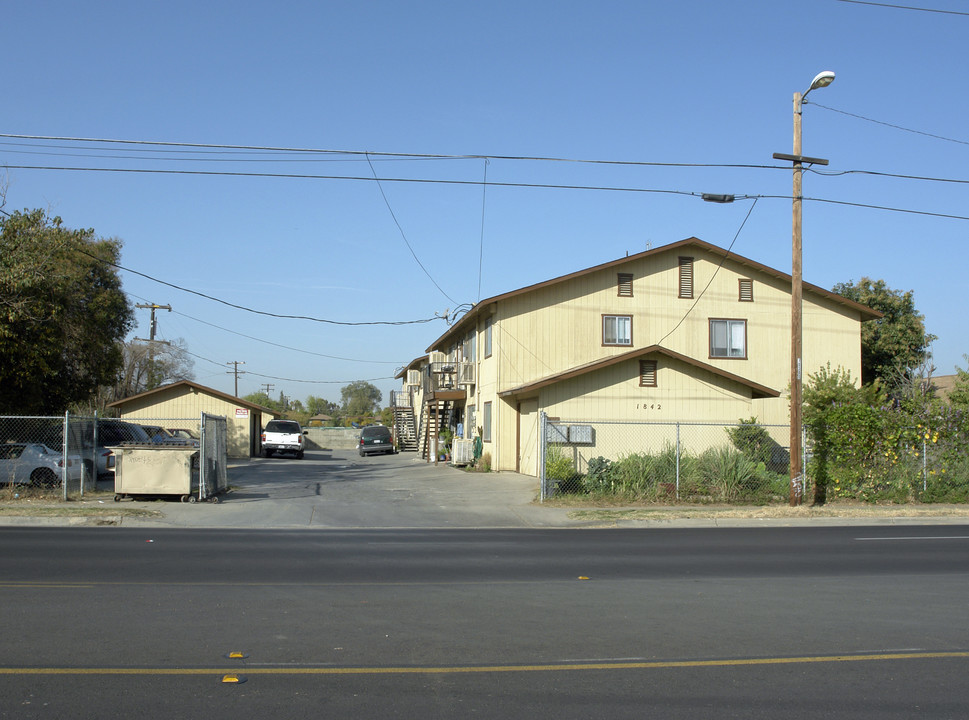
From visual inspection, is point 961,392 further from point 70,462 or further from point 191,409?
point 191,409

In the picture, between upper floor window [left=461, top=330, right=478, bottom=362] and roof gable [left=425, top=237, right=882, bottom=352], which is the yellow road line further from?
upper floor window [left=461, top=330, right=478, bottom=362]

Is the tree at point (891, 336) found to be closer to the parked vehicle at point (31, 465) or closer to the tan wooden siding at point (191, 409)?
the tan wooden siding at point (191, 409)

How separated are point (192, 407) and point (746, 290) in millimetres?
24837

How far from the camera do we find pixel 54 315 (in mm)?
23094

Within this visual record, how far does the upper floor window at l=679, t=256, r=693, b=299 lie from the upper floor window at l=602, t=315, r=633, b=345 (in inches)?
93.2

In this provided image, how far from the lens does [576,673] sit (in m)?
6.25

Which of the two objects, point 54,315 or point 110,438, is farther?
point 110,438

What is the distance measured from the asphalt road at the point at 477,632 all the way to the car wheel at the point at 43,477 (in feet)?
23.9

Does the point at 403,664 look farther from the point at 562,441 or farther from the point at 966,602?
the point at 562,441

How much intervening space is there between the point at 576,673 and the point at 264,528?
11.2 metres

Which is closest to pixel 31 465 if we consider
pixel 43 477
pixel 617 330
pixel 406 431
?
pixel 43 477

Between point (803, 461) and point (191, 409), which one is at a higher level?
point (191, 409)

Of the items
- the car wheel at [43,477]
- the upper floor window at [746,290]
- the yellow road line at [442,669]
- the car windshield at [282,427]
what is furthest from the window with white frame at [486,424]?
the yellow road line at [442,669]

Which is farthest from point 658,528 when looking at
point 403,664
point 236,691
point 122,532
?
point 236,691
